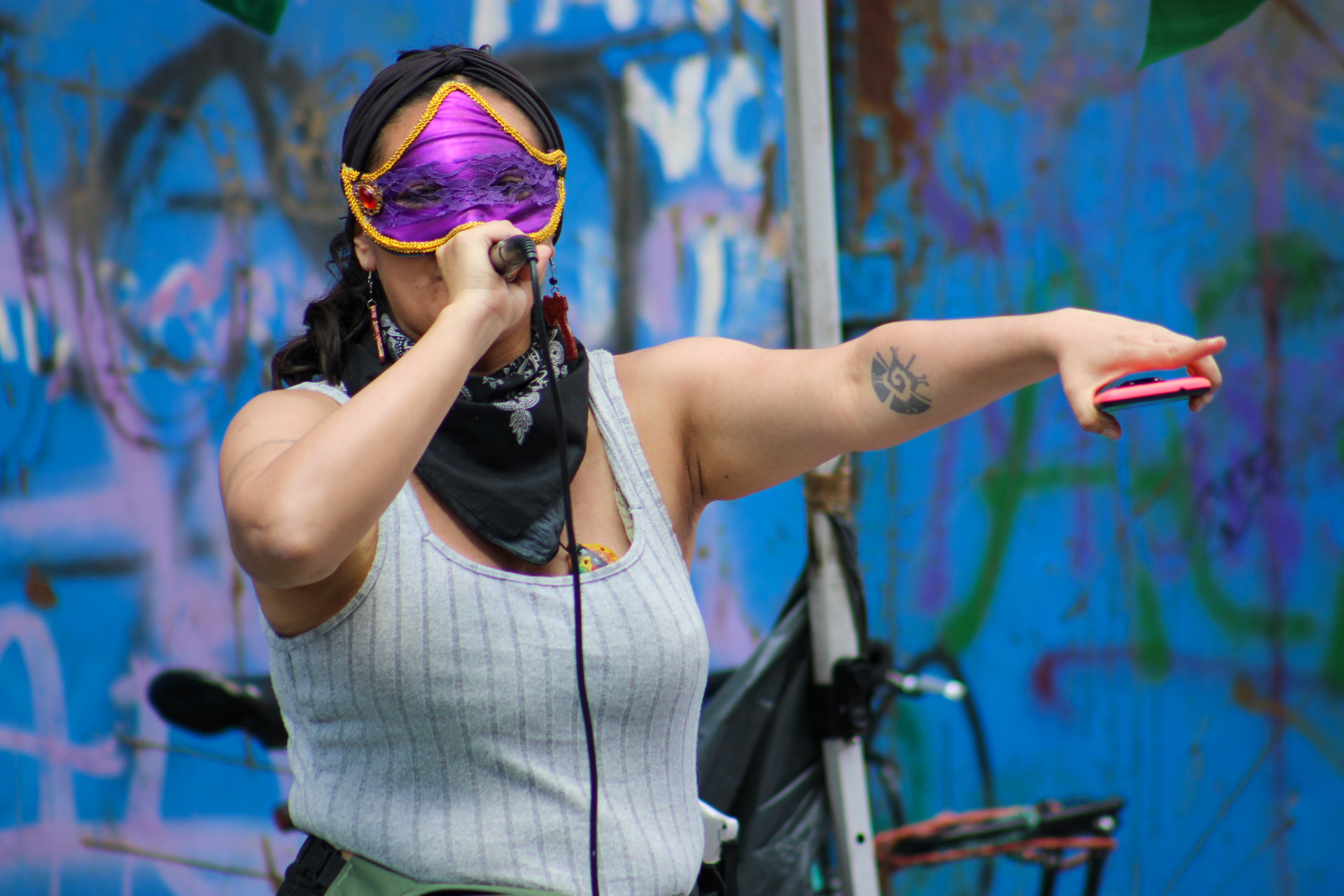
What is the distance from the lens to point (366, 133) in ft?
4.78

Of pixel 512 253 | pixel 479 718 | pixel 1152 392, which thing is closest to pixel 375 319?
pixel 512 253

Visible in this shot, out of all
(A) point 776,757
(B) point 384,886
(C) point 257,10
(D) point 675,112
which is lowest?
(A) point 776,757

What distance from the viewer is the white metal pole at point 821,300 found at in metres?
2.17

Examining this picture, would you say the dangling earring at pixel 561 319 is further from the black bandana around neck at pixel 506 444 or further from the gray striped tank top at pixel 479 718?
the gray striped tank top at pixel 479 718

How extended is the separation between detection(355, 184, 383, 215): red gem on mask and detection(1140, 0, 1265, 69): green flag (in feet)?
7.75

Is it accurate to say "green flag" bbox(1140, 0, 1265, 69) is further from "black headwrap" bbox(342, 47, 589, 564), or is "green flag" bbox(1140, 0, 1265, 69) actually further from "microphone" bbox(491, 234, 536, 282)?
"microphone" bbox(491, 234, 536, 282)

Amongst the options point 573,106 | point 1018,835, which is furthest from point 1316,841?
point 573,106

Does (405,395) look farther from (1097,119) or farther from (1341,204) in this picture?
(1341,204)

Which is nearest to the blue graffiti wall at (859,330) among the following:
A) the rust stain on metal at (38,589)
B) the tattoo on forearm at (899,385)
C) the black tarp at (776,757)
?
the rust stain on metal at (38,589)

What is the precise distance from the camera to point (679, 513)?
1562mm

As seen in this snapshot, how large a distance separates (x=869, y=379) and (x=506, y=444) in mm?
488

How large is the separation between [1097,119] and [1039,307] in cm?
53

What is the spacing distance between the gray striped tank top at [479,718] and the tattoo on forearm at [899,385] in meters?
0.39

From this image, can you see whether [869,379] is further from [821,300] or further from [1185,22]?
[1185,22]
